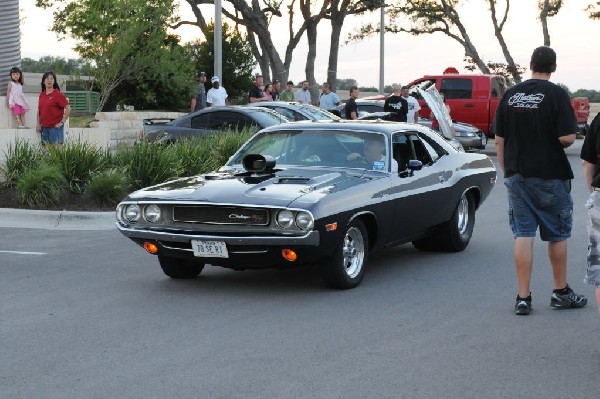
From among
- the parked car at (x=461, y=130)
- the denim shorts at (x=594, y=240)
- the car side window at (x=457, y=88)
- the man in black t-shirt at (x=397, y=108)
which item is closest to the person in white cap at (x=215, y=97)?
the parked car at (x=461, y=130)

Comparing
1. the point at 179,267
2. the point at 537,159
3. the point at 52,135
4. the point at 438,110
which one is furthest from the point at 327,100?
the point at 537,159

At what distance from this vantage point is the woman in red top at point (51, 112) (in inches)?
650

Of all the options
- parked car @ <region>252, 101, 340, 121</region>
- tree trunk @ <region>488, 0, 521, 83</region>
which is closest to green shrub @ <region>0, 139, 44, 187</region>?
parked car @ <region>252, 101, 340, 121</region>

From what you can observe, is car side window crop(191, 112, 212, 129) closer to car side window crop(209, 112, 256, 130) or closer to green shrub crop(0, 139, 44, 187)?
car side window crop(209, 112, 256, 130)

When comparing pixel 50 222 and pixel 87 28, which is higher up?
pixel 87 28

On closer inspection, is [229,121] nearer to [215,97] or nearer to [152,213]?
[215,97]

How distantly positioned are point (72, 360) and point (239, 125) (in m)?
13.0

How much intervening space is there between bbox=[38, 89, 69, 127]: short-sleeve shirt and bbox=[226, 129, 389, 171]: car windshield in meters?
7.05

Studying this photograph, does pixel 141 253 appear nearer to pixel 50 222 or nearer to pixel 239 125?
pixel 50 222

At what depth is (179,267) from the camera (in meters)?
9.40

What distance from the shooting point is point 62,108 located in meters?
16.6

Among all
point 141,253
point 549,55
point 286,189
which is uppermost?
point 549,55

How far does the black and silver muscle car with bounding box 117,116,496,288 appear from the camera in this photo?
8461mm

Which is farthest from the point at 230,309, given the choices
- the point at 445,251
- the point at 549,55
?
the point at 445,251
